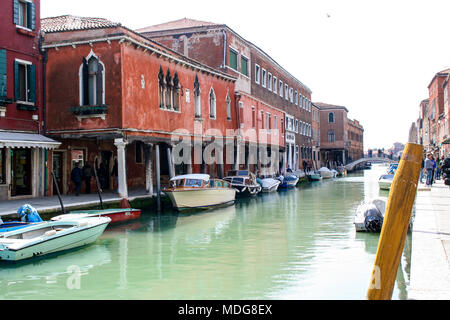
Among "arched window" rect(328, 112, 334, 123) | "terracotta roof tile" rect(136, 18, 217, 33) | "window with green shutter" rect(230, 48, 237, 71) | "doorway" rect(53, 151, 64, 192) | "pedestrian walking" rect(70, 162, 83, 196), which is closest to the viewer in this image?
"pedestrian walking" rect(70, 162, 83, 196)

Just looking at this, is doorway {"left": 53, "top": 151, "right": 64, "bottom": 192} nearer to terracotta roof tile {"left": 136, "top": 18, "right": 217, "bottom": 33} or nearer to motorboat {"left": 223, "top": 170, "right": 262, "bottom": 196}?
motorboat {"left": 223, "top": 170, "right": 262, "bottom": 196}

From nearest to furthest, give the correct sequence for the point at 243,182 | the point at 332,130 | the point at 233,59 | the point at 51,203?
the point at 51,203, the point at 243,182, the point at 233,59, the point at 332,130

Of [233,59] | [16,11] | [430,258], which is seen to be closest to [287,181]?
[233,59]

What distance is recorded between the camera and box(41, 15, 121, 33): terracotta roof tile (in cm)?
1482

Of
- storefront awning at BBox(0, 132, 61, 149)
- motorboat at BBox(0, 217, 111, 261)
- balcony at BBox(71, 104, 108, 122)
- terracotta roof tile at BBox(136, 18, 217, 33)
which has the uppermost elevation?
terracotta roof tile at BBox(136, 18, 217, 33)

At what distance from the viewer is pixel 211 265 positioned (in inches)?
320

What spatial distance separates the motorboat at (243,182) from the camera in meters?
22.2

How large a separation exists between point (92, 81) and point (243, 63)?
14285mm

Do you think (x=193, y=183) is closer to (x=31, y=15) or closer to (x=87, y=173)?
(x=87, y=173)

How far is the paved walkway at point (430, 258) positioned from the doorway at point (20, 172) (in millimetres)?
11139

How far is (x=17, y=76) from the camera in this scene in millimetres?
13742

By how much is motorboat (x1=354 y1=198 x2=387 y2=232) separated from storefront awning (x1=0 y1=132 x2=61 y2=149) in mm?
8926

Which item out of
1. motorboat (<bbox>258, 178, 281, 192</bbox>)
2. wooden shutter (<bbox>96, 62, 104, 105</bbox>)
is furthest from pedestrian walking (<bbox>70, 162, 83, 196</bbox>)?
motorboat (<bbox>258, 178, 281, 192</bbox>)
